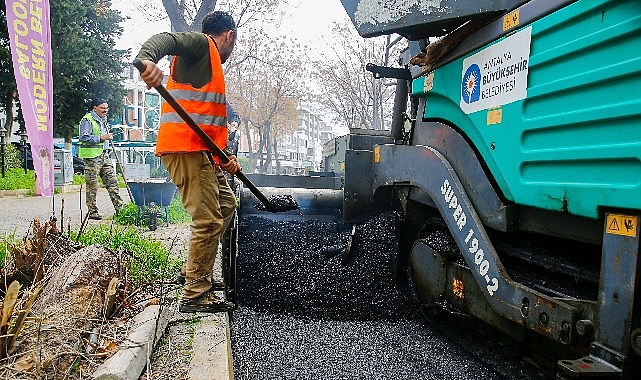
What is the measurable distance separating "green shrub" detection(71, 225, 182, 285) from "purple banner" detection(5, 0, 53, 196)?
0.97 m

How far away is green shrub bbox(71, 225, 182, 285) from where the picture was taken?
352 centimetres

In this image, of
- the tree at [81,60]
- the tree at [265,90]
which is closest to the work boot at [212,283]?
the tree at [81,60]

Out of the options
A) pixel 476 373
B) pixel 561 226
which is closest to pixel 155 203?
pixel 476 373

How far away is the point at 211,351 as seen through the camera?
247 centimetres

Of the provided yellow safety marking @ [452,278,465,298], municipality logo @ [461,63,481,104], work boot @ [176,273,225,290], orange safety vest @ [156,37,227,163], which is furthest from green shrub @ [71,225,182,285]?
municipality logo @ [461,63,481,104]

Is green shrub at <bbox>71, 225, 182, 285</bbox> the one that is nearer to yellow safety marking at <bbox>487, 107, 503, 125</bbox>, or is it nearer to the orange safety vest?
the orange safety vest

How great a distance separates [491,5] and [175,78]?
189 centimetres

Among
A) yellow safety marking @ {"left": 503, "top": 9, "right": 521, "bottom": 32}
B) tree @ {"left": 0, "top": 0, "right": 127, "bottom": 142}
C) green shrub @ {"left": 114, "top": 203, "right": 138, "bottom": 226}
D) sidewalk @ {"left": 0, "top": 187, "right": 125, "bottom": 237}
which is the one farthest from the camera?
tree @ {"left": 0, "top": 0, "right": 127, "bottom": 142}

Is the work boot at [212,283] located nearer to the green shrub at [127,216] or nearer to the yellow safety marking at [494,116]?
the yellow safety marking at [494,116]

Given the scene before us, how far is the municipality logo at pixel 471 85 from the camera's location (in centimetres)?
252

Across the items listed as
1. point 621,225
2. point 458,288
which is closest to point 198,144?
point 458,288

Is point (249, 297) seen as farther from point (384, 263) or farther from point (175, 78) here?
point (175, 78)

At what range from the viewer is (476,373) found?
8.90 feet

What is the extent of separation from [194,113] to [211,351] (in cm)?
145
